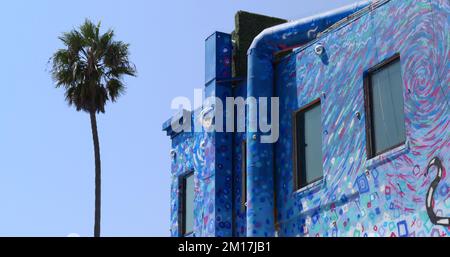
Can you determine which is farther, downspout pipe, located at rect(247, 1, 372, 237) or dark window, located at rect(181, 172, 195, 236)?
dark window, located at rect(181, 172, 195, 236)

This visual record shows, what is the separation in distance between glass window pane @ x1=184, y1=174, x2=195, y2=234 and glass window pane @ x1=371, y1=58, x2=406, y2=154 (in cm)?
790

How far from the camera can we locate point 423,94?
17.3 meters

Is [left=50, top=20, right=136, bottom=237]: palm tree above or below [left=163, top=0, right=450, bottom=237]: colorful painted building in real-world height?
above

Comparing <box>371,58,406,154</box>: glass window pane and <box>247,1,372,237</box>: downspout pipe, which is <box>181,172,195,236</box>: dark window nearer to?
<box>247,1,372,237</box>: downspout pipe

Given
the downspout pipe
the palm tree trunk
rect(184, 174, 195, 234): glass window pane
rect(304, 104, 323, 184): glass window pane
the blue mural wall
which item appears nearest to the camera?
the blue mural wall

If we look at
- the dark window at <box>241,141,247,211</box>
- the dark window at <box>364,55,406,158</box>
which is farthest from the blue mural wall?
the dark window at <box>241,141,247,211</box>

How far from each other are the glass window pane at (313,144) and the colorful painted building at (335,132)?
0.12 feet

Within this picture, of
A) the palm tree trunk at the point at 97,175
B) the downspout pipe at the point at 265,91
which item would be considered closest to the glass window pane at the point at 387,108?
the downspout pipe at the point at 265,91

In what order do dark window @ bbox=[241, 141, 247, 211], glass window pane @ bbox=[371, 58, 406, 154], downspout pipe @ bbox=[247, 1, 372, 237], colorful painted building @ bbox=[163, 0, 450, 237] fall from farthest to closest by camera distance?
dark window @ bbox=[241, 141, 247, 211]
downspout pipe @ bbox=[247, 1, 372, 237]
glass window pane @ bbox=[371, 58, 406, 154]
colorful painted building @ bbox=[163, 0, 450, 237]

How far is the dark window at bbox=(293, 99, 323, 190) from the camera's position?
67.1ft

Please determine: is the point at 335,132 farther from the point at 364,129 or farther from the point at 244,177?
the point at 244,177

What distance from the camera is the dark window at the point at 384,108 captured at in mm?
18109
